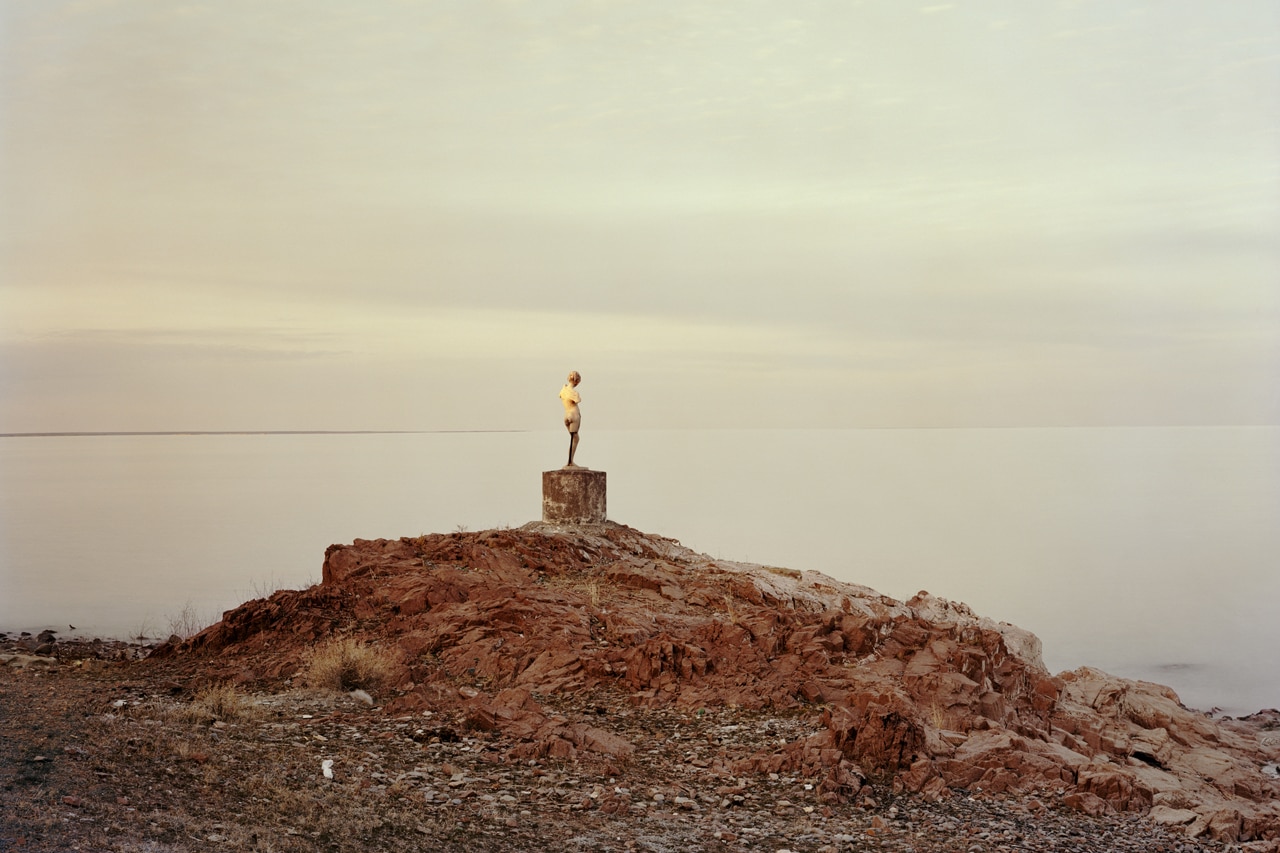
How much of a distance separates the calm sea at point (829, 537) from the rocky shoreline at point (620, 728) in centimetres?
901

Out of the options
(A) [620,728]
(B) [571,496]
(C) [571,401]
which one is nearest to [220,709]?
(A) [620,728]

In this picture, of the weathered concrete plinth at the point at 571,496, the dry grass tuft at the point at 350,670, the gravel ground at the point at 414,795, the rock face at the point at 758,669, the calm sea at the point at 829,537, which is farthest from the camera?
the calm sea at the point at 829,537

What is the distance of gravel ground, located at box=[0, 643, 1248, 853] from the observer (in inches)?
302

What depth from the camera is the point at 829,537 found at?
43094mm

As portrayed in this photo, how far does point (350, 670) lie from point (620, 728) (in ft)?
9.78

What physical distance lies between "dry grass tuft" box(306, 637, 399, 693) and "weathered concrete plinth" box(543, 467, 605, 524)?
568 cm

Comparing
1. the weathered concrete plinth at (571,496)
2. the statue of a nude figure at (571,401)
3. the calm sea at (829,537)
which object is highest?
the statue of a nude figure at (571,401)

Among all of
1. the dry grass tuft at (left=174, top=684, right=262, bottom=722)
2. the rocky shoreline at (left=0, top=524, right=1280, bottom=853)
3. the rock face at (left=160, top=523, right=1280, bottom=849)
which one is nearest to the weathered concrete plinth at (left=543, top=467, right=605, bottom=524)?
the rock face at (left=160, top=523, right=1280, bottom=849)

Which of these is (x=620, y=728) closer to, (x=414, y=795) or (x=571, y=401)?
(x=414, y=795)

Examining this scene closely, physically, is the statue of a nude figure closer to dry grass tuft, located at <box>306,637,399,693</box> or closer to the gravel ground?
dry grass tuft, located at <box>306,637,399,693</box>

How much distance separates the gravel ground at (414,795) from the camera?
25.1ft

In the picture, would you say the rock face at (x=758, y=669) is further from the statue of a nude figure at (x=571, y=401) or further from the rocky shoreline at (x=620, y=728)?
the statue of a nude figure at (x=571, y=401)

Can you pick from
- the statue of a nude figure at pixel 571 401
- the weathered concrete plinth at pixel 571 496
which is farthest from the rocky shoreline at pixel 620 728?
the statue of a nude figure at pixel 571 401

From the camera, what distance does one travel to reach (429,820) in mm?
8156
